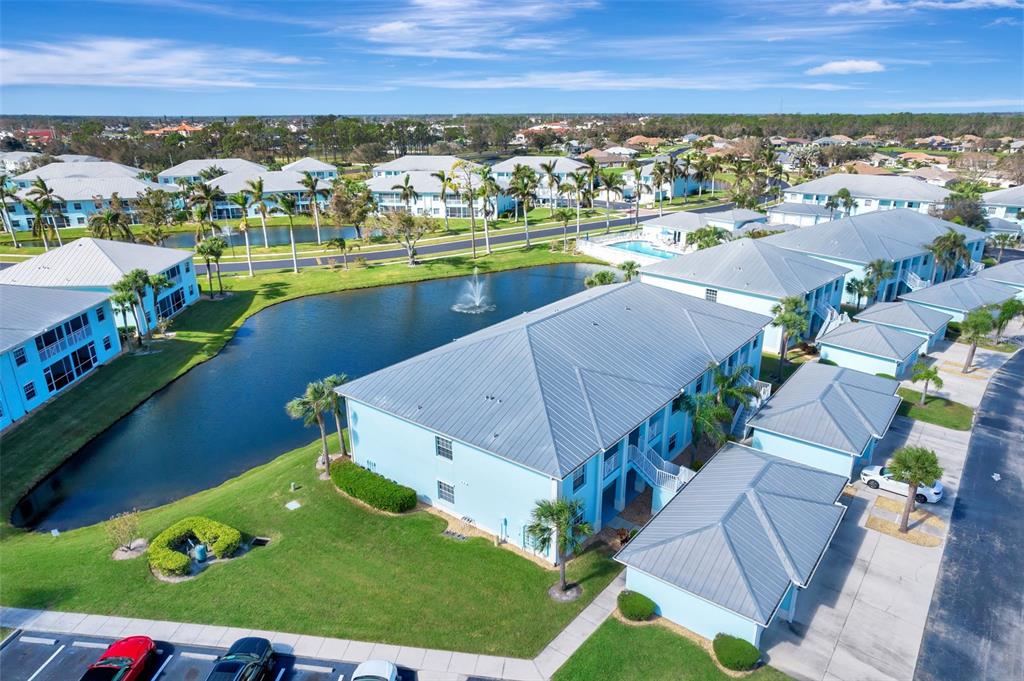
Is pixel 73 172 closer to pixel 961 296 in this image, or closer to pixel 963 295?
pixel 961 296

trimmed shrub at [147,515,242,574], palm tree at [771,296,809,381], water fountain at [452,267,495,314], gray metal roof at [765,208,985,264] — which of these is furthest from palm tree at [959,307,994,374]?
trimmed shrub at [147,515,242,574]

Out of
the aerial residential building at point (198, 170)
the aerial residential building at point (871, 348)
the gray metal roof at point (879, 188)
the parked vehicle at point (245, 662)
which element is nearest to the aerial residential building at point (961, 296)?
the aerial residential building at point (871, 348)

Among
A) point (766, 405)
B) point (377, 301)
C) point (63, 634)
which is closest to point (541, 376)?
point (766, 405)

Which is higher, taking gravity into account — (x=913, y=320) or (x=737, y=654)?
(x=913, y=320)

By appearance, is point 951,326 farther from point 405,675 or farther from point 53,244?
point 53,244

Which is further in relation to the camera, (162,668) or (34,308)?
(34,308)

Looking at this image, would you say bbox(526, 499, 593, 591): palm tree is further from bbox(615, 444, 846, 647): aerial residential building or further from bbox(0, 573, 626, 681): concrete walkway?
bbox(0, 573, 626, 681): concrete walkway

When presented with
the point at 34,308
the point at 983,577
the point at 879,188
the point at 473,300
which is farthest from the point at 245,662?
the point at 879,188
